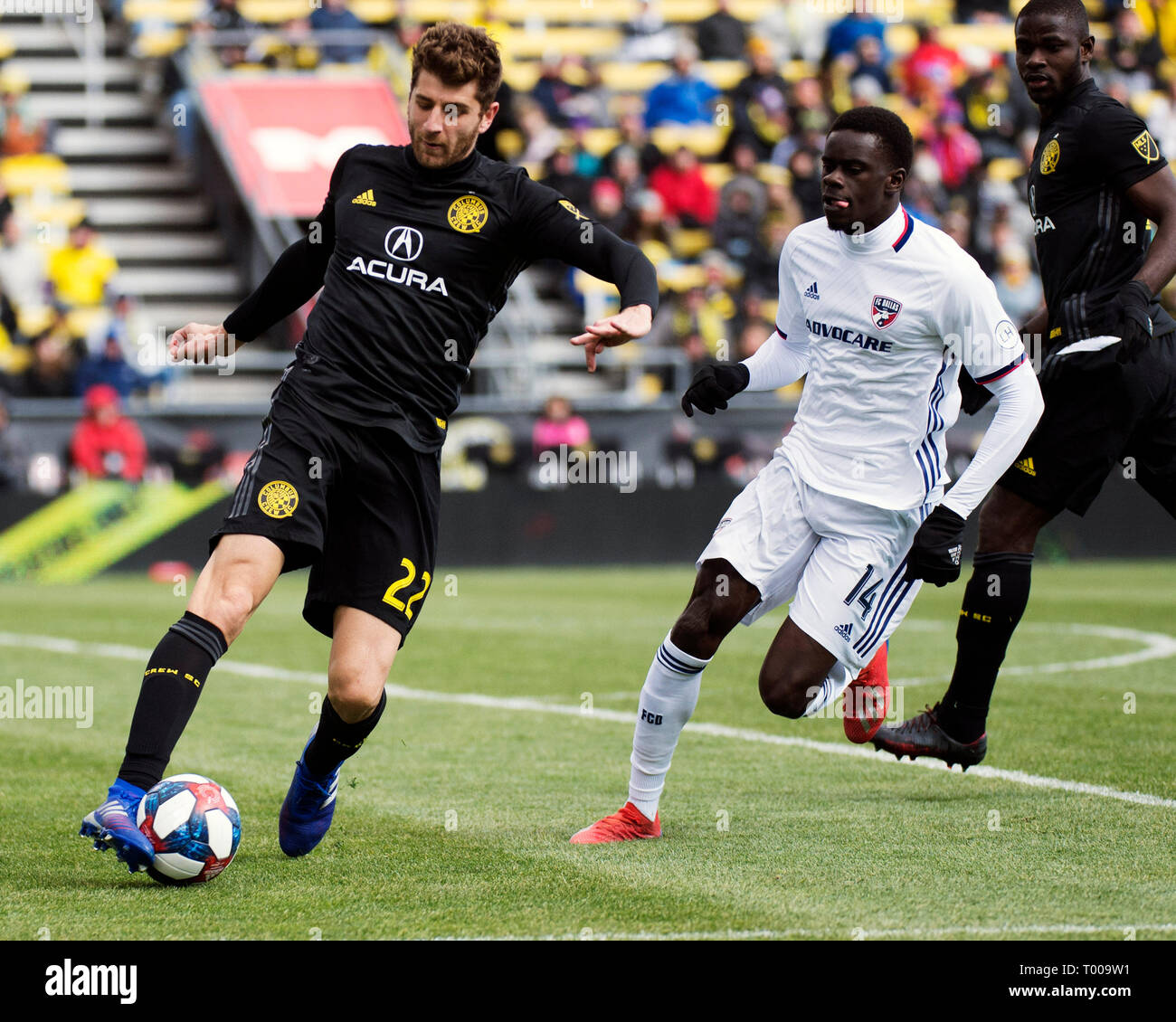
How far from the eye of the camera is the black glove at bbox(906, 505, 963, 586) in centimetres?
527

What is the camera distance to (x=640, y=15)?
2328cm

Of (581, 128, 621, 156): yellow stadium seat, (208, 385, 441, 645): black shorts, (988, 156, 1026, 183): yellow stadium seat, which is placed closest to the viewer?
(208, 385, 441, 645): black shorts

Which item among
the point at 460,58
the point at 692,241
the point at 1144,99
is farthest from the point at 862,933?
the point at 1144,99

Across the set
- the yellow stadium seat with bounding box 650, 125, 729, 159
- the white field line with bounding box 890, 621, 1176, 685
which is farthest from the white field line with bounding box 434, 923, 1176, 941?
the yellow stadium seat with bounding box 650, 125, 729, 159

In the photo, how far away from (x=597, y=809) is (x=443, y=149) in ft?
7.39

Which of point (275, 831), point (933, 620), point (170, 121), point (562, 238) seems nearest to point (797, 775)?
point (275, 831)

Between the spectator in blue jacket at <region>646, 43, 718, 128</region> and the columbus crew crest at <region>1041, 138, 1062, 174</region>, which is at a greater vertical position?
the columbus crew crest at <region>1041, 138, 1062, 174</region>

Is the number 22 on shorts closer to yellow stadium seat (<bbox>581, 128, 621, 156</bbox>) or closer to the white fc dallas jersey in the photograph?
the white fc dallas jersey

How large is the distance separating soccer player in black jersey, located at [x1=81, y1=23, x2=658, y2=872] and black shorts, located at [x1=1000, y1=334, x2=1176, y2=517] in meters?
1.65

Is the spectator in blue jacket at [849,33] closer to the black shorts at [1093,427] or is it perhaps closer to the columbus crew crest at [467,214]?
the black shorts at [1093,427]

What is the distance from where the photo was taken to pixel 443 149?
5.08 meters

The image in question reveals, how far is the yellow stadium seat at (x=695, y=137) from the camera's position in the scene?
2139cm

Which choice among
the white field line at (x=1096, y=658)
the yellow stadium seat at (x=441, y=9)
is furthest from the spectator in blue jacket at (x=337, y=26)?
the white field line at (x=1096, y=658)

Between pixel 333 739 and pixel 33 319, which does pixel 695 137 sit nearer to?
pixel 33 319
